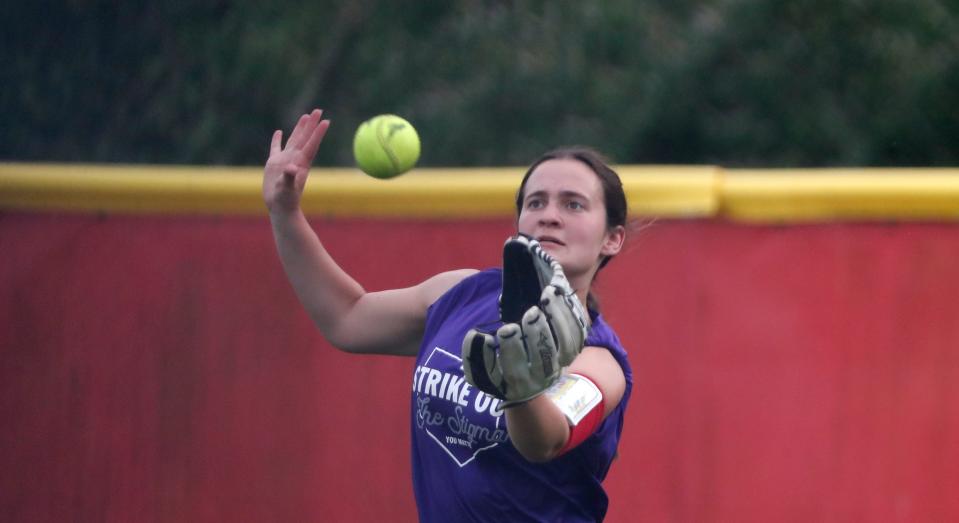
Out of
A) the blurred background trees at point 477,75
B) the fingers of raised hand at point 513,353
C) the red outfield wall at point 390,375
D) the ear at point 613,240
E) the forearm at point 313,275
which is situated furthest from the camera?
the blurred background trees at point 477,75

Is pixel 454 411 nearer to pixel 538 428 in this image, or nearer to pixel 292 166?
pixel 538 428

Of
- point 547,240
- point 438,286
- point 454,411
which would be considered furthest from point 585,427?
point 438,286

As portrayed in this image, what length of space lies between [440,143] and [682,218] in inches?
222

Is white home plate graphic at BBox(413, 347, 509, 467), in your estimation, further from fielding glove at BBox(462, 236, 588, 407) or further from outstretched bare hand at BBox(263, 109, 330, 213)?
outstretched bare hand at BBox(263, 109, 330, 213)

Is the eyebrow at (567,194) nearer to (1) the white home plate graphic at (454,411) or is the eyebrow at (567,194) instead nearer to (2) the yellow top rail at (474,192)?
(1) the white home plate graphic at (454,411)

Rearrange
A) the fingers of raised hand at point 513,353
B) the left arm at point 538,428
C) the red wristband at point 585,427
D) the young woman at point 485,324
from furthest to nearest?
the young woman at point 485,324 → the red wristband at point 585,427 → the left arm at point 538,428 → the fingers of raised hand at point 513,353

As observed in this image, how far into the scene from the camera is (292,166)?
3322 millimetres

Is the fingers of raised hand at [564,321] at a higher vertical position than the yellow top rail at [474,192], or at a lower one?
lower

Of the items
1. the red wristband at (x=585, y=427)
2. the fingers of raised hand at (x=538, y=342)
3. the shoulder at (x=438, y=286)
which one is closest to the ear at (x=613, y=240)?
the shoulder at (x=438, y=286)

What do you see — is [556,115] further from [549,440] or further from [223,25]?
[549,440]

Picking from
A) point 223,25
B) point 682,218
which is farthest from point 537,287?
point 223,25

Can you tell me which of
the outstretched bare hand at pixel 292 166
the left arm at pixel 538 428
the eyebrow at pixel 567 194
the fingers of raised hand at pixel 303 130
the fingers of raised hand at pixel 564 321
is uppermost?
the fingers of raised hand at pixel 303 130

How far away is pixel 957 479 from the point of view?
13.7 ft

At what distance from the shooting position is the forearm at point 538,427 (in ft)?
8.27
